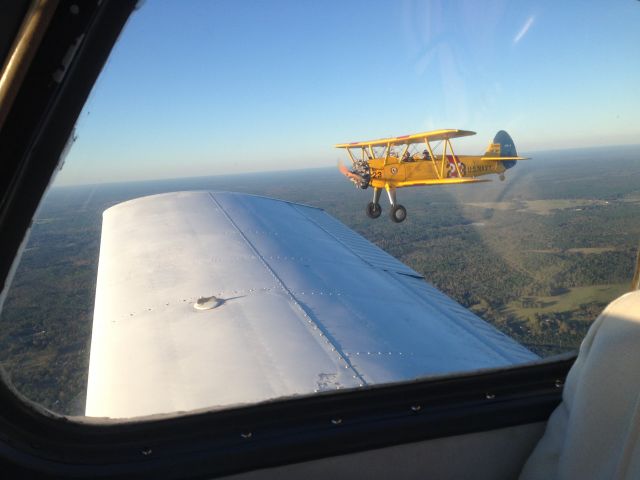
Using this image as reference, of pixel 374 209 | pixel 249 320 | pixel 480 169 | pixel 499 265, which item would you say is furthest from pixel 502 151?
pixel 249 320

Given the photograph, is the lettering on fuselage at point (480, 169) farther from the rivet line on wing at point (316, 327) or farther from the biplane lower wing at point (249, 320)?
the rivet line on wing at point (316, 327)

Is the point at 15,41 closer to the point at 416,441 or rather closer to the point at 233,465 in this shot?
the point at 233,465

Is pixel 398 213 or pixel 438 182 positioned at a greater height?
pixel 438 182

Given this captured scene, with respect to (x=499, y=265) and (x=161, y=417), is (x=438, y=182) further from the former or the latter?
(x=161, y=417)

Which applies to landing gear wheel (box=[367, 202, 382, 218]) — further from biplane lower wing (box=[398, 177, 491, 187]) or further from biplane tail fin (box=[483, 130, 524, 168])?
biplane tail fin (box=[483, 130, 524, 168])

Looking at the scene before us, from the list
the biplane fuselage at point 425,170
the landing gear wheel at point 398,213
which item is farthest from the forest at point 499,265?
the biplane fuselage at point 425,170

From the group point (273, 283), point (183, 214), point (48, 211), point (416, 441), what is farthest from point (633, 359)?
point (183, 214)

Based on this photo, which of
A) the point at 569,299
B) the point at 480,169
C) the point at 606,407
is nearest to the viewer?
the point at 606,407
